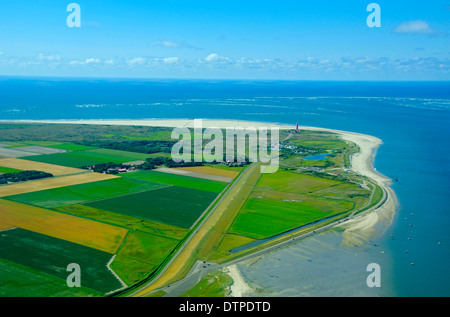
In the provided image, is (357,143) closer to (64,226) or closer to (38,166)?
(38,166)

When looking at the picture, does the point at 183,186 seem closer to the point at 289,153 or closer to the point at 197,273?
the point at 197,273

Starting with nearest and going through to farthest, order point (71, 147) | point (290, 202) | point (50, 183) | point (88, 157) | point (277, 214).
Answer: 1. point (277, 214)
2. point (290, 202)
3. point (50, 183)
4. point (88, 157)
5. point (71, 147)

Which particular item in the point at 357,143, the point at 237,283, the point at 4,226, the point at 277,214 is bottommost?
the point at 237,283

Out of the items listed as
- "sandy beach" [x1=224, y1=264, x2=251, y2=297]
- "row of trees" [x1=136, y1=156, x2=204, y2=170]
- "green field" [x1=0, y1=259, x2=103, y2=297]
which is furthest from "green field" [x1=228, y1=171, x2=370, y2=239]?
"green field" [x1=0, y1=259, x2=103, y2=297]

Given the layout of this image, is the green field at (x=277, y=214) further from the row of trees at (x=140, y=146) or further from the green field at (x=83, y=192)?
the row of trees at (x=140, y=146)

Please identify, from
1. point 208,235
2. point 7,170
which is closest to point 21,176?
point 7,170

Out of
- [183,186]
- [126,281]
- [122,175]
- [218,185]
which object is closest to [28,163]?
[122,175]
